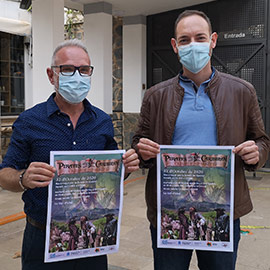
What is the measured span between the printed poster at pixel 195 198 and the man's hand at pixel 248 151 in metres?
0.05

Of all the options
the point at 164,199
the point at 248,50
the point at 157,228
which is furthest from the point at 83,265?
the point at 248,50

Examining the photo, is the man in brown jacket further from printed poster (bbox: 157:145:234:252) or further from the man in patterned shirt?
the man in patterned shirt

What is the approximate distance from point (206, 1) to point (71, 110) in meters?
7.34

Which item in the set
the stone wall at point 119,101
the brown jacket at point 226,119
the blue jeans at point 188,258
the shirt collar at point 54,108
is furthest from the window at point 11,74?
the blue jeans at point 188,258

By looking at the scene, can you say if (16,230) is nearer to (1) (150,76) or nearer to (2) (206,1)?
(1) (150,76)

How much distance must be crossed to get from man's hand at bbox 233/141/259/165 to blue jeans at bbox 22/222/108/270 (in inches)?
38.8

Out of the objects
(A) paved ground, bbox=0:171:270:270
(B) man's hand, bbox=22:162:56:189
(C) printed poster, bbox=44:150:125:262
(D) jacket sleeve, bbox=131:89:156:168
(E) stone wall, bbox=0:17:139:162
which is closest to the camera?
(B) man's hand, bbox=22:162:56:189

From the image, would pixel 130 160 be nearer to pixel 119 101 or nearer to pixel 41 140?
pixel 41 140

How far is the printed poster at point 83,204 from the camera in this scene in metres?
1.75

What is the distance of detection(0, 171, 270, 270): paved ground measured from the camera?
376 cm

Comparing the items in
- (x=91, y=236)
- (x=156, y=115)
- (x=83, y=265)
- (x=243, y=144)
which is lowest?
(x=83, y=265)

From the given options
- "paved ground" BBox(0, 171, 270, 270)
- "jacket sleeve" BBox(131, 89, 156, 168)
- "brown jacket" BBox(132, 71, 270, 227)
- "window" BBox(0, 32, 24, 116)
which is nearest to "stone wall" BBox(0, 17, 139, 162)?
"window" BBox(0, 32, 24, 116)

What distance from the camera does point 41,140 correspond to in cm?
184

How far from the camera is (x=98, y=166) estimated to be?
5.95ft
